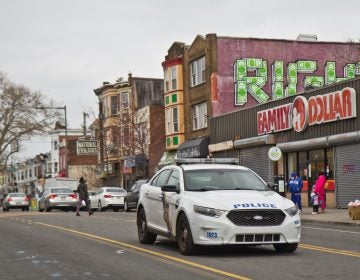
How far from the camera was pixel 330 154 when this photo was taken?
30500 mm

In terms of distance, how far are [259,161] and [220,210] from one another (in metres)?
25.5

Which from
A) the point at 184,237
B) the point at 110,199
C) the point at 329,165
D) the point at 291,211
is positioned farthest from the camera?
the point at 110,199

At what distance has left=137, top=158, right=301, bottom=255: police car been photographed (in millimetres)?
10719

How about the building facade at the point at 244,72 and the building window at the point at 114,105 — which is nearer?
the building facade at the point at 244,72

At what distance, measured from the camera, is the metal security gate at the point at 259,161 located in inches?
1379

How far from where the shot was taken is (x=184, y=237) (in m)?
11.4

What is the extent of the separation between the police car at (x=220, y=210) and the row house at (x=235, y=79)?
24.3 metres

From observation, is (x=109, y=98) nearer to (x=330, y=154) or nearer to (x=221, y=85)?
(x=221, y=85)

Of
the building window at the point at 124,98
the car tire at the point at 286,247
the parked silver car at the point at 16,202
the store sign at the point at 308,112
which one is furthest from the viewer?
the building window at the point at 124,98

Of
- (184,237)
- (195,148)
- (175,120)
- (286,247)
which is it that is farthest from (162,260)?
(175,120)

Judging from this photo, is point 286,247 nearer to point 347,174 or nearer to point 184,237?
point 184,237

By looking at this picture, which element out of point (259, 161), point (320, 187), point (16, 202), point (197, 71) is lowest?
point (16, 202)

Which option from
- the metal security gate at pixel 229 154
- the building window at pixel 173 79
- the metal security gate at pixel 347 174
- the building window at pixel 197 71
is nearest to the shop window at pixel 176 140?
the building window at pixel 173 79

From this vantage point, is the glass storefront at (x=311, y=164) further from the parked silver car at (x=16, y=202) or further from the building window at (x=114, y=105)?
the building window at (x=114, y=105)
